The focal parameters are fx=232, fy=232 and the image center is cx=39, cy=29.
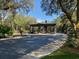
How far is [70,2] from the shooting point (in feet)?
88.7

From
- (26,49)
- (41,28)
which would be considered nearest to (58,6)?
(26,49)

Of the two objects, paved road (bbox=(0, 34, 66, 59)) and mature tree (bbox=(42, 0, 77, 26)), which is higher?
mature tree (bbox=(42, 0, 77, 26))

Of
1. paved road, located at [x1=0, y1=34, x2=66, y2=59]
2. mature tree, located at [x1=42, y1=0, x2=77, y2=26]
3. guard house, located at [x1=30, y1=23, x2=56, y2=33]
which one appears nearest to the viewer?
paved road, located at [x1=0, y1=34, x2=66, y2=59]

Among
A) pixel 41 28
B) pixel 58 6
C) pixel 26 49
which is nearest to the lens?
pixel 26 49

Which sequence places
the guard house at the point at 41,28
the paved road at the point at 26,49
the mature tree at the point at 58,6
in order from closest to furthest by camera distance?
the paved road at the point at 26,49 < the mature tree at the point at 58,6 < the guard house at the point at 41,28

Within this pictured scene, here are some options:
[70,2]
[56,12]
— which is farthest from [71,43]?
[56,12]

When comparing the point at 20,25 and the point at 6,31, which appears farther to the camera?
the point at 20,25

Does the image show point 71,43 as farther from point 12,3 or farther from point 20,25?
point 20,25

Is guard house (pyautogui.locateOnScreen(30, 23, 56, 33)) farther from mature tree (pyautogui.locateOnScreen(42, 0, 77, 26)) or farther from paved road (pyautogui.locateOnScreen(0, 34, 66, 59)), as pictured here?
paved road (pyautogui.locateOnScreen(0, 34, 66, 59))

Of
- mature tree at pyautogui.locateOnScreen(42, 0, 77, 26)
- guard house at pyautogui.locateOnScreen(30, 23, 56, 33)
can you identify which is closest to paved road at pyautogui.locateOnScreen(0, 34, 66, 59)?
mature tree at pyautogui.locateOnScreen(42, 0, 77, 26)

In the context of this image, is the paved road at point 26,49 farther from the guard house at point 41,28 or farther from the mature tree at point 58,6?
the guard house at point 41,28

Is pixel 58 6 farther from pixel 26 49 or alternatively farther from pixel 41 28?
pixel 41 28

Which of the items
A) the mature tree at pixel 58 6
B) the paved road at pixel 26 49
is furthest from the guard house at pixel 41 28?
the paved road at pixel 26 49

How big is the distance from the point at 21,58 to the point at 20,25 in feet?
184
